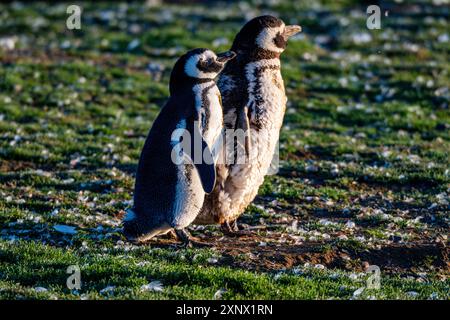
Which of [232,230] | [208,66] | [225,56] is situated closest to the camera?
[208,66]

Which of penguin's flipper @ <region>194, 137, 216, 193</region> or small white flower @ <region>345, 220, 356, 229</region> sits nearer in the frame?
penguin's flipper @ <region>194, 137, 216, 193</region>

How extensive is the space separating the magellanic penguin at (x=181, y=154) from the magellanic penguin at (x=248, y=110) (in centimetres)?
62

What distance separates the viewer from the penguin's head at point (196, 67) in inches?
409

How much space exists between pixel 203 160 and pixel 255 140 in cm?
117

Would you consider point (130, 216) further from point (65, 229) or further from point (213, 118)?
point (213, 118)

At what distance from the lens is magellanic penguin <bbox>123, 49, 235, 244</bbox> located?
33.5ft

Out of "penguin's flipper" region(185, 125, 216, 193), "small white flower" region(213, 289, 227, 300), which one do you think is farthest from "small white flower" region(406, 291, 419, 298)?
"penguin's flipper" region(185, 125, 216, 193)

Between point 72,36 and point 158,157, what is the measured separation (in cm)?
1717

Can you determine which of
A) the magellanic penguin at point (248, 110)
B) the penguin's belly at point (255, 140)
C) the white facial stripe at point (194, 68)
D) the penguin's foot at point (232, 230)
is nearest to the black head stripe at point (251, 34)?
the magellanic penguin at point (248, 110)

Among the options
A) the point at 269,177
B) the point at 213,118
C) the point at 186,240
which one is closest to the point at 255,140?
the point at 213,118

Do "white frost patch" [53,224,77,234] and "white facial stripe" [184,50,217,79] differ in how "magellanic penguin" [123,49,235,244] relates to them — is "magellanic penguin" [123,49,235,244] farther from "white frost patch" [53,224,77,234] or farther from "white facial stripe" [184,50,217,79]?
"white frost patch" [53,224,77,234]

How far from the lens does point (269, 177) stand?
47.9 feet

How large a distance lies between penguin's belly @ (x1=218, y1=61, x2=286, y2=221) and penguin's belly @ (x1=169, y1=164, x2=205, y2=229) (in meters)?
0.69

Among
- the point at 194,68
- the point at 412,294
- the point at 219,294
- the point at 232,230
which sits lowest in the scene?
the point at 412,294
